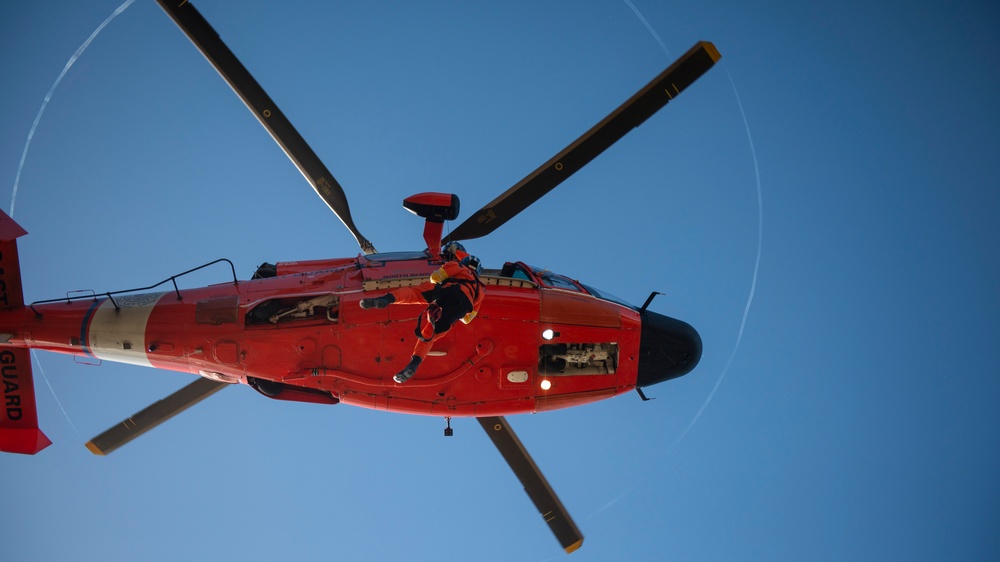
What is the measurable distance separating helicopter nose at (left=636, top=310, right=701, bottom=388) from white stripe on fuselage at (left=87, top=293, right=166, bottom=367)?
6.74 metres

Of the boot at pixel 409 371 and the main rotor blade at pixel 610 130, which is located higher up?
the main rotor blade at pixel 610 130

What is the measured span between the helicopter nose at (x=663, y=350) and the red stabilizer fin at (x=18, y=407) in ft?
27.3

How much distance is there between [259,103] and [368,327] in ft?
11.5

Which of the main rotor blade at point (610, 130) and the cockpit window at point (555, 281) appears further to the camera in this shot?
the cockpit window at point (555, 281)

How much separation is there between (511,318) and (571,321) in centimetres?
82

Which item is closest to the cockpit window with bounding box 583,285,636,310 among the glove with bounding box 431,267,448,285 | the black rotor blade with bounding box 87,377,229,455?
the glove with bounding box 431,267,448,285

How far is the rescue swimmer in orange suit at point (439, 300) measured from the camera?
9.66 meters

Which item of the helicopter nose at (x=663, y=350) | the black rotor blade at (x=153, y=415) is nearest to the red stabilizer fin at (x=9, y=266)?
the black rotor blade at (x=153, y=415)

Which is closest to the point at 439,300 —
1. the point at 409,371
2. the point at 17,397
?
the point at 409,371

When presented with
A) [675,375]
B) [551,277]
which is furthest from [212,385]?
[675,375]

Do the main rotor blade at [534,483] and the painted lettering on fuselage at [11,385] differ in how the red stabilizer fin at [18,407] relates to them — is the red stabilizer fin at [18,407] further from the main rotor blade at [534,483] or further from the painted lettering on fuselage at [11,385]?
the main rotor blade at [534,483]

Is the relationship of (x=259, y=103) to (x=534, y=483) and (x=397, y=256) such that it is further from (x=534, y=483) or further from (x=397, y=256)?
(x=534, y=483)

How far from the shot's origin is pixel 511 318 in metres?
10.5

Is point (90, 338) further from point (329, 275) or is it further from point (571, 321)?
point (571, 321)
